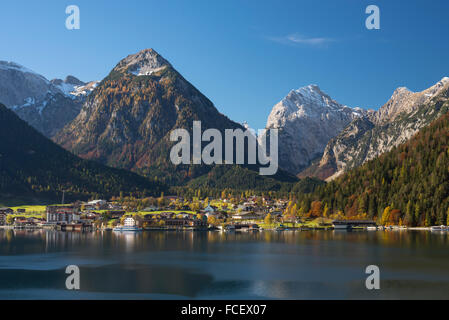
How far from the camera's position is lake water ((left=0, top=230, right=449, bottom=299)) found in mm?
76125

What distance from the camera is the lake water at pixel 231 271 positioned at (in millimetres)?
76125

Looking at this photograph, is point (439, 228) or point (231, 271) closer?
point (231, 271)

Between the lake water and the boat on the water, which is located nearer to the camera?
the lake water

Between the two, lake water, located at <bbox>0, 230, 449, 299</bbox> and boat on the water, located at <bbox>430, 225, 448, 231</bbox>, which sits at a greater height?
boat on the water, located at <bbox>430, 225, 448, 231</bbox>

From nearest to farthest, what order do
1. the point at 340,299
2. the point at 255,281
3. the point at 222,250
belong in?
the point at 340,299 < the point at 255,281 < the point at 222,250

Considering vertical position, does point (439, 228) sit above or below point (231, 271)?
above

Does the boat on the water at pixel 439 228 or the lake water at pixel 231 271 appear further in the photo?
the boat on the water at pixel 439 228

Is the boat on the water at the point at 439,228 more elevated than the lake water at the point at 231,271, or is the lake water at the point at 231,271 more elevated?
the boat on the water at the point at 439,228

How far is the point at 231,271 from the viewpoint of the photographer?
97500mm
